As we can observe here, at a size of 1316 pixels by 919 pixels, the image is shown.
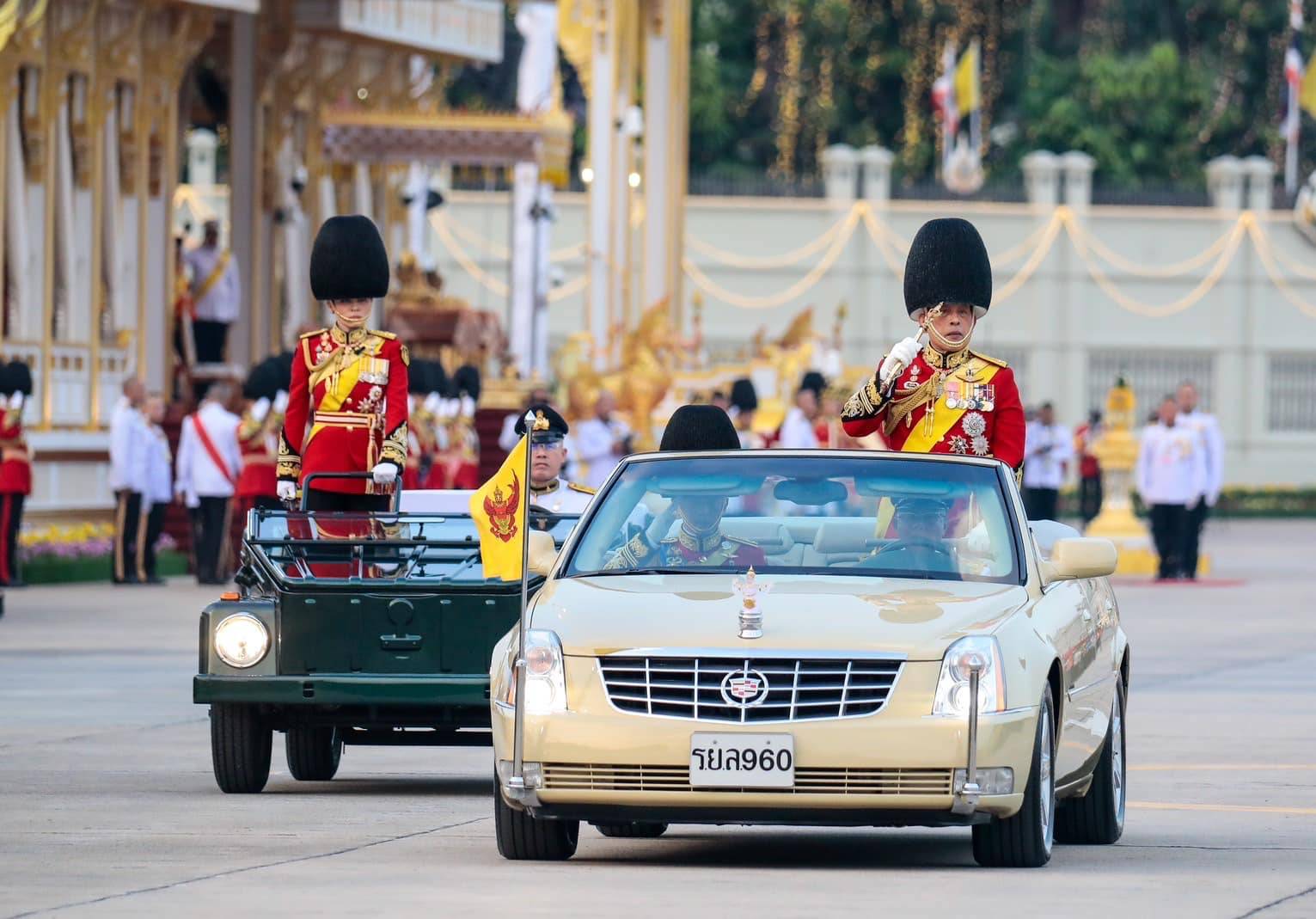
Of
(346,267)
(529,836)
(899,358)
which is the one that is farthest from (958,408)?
(346,267)

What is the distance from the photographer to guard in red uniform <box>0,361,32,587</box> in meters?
28.0

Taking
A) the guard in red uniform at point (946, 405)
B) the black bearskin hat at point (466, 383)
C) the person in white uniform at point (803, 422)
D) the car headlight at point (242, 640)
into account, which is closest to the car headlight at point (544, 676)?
the guard in red uniform at point (946, 405)

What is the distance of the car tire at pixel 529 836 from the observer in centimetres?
1006

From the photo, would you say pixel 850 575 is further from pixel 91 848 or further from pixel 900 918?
pixel 91 848

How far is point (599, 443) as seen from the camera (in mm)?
36125

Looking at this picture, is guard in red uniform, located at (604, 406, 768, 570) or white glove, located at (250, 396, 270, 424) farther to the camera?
white glove, located at (250, 396, 270, 424)

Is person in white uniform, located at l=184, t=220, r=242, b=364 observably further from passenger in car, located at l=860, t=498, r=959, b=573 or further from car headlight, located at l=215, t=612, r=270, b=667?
passenger in car, located at l=860, t=498, r=959, b=573

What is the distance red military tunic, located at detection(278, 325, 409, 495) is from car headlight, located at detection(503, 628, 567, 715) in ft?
15.8

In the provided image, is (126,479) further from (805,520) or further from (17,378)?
(805,520)

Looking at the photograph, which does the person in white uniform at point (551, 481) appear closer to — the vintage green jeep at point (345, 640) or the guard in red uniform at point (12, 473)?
the vintage green jeep at point (345, 640)

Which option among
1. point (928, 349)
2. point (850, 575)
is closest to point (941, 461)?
point (850, 575)

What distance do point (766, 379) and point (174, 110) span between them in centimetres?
911

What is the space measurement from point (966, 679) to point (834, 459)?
4.86 ft

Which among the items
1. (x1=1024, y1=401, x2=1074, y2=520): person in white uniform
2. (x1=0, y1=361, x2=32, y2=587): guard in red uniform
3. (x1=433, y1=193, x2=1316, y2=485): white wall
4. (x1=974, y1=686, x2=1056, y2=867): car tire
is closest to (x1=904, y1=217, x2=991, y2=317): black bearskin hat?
(x1=974, y1=686, x2=1056, y2=867): car tire
